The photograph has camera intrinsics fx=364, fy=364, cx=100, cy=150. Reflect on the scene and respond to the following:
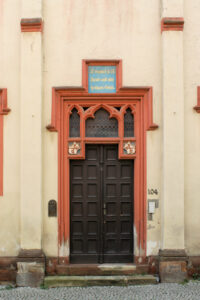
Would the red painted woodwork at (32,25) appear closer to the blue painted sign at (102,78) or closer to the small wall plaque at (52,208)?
the blue painted sign at (102,78)

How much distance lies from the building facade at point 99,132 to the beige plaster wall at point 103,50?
0.02 m

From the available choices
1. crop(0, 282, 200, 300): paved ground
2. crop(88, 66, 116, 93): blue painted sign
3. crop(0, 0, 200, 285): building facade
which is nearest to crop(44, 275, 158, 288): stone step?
crop(0, 282, 200, 300): paved ground

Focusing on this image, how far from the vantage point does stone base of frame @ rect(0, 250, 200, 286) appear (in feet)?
22.7

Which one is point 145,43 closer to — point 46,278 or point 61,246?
point 61,246

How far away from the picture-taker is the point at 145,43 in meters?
7.27

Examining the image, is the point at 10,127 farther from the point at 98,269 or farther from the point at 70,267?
the point at 98,269

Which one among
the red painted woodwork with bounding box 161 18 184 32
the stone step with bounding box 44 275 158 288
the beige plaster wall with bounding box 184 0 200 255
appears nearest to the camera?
the stone step with bounding box 44 275 158 288

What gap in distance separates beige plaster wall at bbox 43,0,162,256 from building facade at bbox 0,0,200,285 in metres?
0.02

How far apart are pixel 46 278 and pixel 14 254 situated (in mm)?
812

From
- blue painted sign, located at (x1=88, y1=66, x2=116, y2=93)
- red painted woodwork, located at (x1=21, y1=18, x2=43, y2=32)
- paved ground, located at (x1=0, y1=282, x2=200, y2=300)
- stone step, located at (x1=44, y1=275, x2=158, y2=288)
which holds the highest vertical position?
red painted woodwork, located at (x1=21, y1=18, x2=43, y2=32)

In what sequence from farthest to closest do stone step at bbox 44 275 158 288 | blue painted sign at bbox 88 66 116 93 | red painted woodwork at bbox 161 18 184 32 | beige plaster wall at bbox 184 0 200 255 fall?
1. blue painted sign at bbox 88 66 116 93
2. beige plaster wall at bbox 184 0 200 255
3. red painted woodwork at bbox 161 18 184 32
4. stone step at bbox 44 275 158 288

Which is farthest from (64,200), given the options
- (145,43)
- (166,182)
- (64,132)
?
(145,43)

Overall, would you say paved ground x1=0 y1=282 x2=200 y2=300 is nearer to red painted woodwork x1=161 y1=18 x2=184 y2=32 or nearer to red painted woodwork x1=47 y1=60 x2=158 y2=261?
red painted woodwork x1=47 y1=60 x2=158 y2=261

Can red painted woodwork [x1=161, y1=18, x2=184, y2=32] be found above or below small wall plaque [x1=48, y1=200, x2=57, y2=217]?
above
